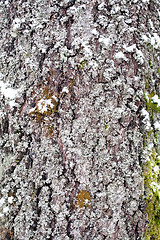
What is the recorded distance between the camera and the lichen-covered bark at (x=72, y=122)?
99 centimetres

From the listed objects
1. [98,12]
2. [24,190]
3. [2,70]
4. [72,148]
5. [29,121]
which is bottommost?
[24,190]

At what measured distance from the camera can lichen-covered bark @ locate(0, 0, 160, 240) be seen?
994mm

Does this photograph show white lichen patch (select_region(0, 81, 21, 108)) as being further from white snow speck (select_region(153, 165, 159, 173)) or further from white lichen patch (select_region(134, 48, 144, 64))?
white snow speck (select_region(153, 165, 159, 173))

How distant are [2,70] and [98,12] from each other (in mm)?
565

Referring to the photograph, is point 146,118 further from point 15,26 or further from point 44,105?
point 15,26

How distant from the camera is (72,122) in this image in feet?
3.33

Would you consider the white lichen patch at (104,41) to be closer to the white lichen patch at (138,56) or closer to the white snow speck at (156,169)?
the white lichen patch at (138,56)

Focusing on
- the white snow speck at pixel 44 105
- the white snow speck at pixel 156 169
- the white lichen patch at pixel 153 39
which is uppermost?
the white lichen patch at pixel 153 39

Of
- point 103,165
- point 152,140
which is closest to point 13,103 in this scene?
point 103,165

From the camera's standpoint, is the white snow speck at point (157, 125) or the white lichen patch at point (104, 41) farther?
the white snow speck at point (157, 125)

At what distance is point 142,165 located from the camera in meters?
1.06

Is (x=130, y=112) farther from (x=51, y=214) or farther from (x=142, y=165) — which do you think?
(x=51, y=214)

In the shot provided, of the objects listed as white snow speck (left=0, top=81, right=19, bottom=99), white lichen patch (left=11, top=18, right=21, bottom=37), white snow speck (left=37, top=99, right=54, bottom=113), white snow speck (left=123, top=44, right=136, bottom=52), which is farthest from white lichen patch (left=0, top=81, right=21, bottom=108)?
white snow speck (left=123, top=44, right=136, bottom=52)

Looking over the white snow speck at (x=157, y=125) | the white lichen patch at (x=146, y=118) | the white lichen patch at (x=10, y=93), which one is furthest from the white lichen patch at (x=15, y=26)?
the white snow speck at (x=157, y=125)
